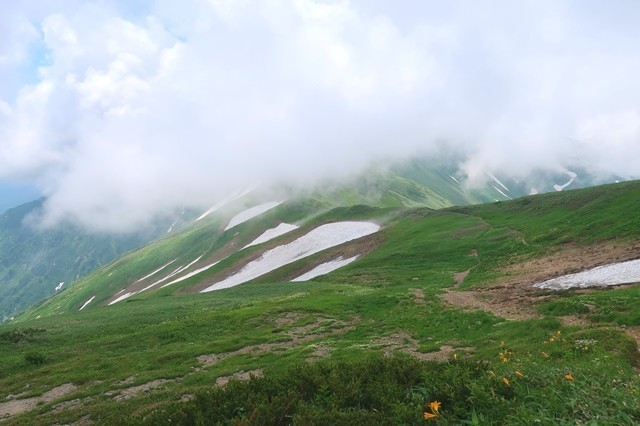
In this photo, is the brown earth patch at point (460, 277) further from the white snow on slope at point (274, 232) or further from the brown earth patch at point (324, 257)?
the white snow on slope at point (274, 232)

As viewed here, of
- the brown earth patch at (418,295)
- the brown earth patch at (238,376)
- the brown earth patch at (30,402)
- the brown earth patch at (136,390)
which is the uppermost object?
the brown earth patch at (30,402)

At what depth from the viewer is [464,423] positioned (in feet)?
27.3

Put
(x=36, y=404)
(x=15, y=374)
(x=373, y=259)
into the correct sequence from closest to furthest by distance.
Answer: (x=36, y=404) → (x=15, y=374) → (x=373, y=259)

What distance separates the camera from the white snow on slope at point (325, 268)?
9169cm

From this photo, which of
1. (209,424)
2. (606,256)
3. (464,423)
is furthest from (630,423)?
(606,256)

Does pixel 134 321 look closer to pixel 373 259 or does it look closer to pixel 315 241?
pixel 373 259

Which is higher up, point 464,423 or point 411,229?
point 464,423

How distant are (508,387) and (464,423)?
1733 mm

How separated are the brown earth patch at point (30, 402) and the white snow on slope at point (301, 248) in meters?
81.7

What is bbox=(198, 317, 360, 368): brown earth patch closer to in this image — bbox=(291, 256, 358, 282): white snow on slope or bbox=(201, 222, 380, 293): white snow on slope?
bbox=(291, 256, 358, 282): white snow on slope

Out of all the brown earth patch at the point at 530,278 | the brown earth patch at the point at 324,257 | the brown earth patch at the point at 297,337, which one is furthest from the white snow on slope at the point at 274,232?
the brown earth patch at the point at 297,337

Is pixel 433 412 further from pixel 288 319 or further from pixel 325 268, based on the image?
pixel 325 268

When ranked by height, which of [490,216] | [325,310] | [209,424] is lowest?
[490,216]

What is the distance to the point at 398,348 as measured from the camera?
26.6 m
